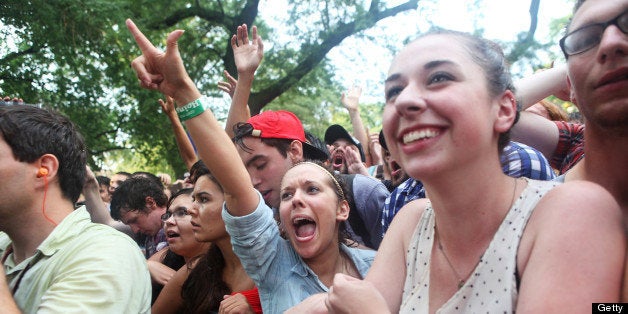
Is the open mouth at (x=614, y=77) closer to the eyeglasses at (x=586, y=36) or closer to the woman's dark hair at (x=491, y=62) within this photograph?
the eyeglasses at (x=586, y=36)

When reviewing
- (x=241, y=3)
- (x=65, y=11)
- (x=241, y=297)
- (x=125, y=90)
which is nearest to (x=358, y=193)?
(x=241, y=297)

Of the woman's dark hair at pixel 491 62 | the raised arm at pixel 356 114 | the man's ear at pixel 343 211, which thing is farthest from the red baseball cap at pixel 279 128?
the raised arm at pixel 356 114

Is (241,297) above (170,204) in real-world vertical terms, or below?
below

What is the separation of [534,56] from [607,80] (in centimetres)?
768

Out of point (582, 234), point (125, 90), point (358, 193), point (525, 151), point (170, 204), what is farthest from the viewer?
point (125, 90)

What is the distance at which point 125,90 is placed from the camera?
11.6 m

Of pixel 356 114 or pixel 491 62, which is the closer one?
pixel 491 62

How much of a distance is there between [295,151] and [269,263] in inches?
40.9

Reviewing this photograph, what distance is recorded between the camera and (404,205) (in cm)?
213

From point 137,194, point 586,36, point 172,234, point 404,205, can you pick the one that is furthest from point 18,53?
point 586,36

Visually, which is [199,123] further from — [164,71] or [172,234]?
[172,234]

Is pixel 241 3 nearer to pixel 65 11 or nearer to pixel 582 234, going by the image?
pixel 65 11

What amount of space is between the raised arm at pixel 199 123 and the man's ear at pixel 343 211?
1.84ft

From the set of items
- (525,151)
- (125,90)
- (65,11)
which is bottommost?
(525,151)
